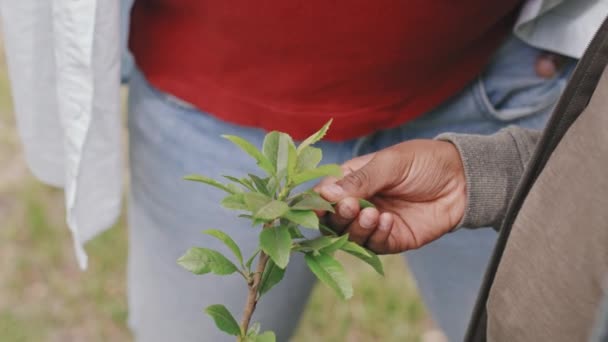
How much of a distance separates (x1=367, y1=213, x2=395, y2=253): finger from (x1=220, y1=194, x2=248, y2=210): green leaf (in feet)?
0.76

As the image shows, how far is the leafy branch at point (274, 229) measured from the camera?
624 mm

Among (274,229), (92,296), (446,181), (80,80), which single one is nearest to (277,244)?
(274,229)

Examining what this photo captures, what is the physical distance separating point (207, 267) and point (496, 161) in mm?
422

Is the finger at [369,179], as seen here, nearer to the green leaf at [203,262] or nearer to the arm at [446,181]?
the arm at [446,181]

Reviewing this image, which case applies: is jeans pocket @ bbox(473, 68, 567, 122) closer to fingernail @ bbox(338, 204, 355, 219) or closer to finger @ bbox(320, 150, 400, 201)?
finger @ bbox(320, 150, 400, 201)

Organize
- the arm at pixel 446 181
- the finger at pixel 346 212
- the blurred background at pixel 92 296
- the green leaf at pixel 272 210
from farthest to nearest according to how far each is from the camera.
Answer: the blurred background at pixel 92 296, the arm at pixel 446 181, the finger at pixel 346 212, the green leaf at pixel 272 210

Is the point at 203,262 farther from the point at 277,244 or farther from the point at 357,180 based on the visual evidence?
the point at 357,180

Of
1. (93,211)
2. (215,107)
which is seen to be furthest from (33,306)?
(215,107)

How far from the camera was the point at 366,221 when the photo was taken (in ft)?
2.61

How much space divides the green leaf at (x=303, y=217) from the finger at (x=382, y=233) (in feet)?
0.67

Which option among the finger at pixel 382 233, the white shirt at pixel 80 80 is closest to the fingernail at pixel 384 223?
the finger at pixel 382 233

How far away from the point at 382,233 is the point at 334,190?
0.07 m

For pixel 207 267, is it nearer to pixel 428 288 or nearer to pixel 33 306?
pixel 428 288

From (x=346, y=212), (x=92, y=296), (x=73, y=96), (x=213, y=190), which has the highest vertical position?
(x=346, y=212)
